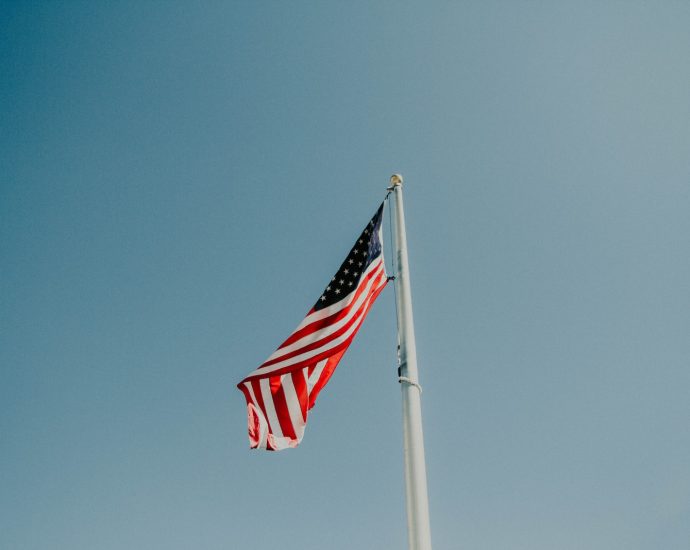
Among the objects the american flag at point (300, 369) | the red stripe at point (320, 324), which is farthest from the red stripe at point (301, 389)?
A: the red stripe at point (320, 324)

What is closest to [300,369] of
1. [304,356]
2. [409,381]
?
[304,356]

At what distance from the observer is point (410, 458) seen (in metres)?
7.38

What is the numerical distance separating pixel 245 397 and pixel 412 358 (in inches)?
111

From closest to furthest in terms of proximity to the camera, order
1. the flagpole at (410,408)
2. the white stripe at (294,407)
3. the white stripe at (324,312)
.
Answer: the flagpole at (410,408) → the white stripe at (294,407) → the white stripe at (324,312)

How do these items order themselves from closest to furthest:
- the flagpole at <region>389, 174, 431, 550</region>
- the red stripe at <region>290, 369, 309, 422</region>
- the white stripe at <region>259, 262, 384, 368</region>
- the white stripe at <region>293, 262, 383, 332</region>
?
the flagpole at <region>389, 174, 431, 550</region> < the red stripe at <region>290, 369, 309, 422</region> < the white stripe at <region>259, 262, 384, 368</region> < the white stripe at <region>293, 262, 383, 332</region>

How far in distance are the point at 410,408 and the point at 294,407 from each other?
6.61 ft

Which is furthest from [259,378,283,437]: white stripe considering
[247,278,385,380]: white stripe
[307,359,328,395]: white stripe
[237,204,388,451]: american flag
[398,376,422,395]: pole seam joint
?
[398,376,422,395]: pole seam joint

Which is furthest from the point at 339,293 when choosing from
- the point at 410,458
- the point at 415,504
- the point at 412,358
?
the point at 415,504

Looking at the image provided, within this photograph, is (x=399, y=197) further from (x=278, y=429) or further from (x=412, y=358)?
(x=278, y=429)

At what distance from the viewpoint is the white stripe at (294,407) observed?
8750 mm

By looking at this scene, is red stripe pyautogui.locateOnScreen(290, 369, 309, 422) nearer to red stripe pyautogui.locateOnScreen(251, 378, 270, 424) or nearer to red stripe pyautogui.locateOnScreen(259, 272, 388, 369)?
red stripe pyautogui.locateOnScreen(259, 272, 388, 369)

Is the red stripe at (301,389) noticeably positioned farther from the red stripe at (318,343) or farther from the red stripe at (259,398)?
the red stripe at (259,398)

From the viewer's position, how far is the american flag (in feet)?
28.8

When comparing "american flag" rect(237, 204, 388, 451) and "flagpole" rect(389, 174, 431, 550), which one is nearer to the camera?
"flagpole" rect(389, 174, 431, 550)
